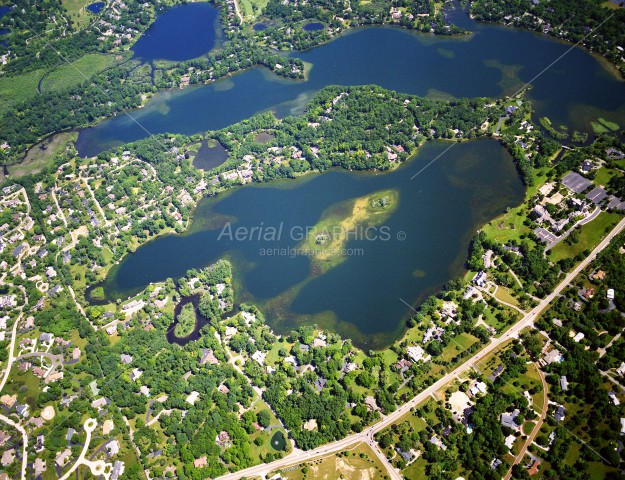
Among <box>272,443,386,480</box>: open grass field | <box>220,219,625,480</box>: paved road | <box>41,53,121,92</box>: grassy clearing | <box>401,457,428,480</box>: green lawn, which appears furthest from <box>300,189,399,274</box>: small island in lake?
<box>41,53,121,92</box>: grassy clearing

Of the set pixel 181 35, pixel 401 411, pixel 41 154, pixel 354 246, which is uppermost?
pixel 181 35

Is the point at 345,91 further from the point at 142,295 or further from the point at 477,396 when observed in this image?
the point at 477,396

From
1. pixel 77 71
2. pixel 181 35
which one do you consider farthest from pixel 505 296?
pixel 77 71

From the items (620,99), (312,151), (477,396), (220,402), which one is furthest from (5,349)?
(620,99)

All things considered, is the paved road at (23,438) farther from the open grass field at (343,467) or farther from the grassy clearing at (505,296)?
the grassy clearing at (505,296)

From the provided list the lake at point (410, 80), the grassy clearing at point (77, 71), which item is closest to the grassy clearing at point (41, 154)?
the lake at point (410, 80)

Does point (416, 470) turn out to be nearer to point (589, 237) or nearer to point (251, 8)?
point (589, 237)
